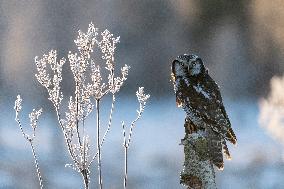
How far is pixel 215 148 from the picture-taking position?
575 centimetres

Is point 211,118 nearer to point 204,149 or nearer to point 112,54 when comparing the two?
point 204,149

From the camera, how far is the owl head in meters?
6.09

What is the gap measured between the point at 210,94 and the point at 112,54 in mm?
1728

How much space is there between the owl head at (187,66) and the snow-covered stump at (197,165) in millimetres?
649

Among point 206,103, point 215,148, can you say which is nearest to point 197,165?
point 215,148

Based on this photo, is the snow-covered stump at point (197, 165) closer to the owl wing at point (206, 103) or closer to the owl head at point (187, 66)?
the owl wing at point (206, 103)

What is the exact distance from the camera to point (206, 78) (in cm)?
614

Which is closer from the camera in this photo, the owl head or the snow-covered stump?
the snow-covered stump

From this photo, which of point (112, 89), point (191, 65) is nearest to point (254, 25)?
point (112, 89)

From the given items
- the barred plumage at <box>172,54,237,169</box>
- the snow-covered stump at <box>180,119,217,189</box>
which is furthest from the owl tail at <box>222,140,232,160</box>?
the snow-covered stump at <box>180,119,217,189</box>

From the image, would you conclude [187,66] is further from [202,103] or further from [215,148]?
[215,148]

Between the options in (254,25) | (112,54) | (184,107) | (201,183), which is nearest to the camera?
(201,183)

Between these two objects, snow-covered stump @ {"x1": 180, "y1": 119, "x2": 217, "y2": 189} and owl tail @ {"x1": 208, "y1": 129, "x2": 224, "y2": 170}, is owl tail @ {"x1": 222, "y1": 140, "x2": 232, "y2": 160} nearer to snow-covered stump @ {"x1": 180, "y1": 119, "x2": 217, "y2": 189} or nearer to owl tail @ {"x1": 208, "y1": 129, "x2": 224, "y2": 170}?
owl tail @ {"x1": 208, "y1": 129, "x2": 224, "y2": 170}

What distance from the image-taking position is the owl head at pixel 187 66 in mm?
6094
